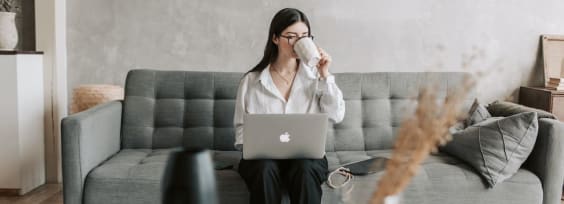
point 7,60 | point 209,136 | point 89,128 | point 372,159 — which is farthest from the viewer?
point 7,60

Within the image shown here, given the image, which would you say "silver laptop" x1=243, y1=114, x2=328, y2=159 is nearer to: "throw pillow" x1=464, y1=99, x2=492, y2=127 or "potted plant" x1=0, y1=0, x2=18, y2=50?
"throw pillow" x1=464, y1=99, x2=492, y2=127

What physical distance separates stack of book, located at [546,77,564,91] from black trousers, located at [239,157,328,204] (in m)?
1.97

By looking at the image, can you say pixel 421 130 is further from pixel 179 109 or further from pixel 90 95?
pixel 90 95

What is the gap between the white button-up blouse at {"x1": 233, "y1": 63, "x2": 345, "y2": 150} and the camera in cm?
254

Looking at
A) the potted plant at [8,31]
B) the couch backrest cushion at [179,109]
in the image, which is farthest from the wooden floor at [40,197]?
the potted plant at [8,31]

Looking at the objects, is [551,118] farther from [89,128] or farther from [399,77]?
[89,128]

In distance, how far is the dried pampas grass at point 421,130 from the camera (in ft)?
2.64

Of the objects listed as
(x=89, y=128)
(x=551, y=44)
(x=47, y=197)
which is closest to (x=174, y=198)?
(x=89, y=128)

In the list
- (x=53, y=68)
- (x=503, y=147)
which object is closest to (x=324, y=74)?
(x=503, y=147)

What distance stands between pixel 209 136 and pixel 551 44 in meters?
2.38

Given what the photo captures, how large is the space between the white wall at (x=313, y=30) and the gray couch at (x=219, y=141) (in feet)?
2.22

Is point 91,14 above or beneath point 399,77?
above

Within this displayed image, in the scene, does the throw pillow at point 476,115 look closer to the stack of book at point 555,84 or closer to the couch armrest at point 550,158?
the couch armrest at point 550,158

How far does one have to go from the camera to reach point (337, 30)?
369 cm
